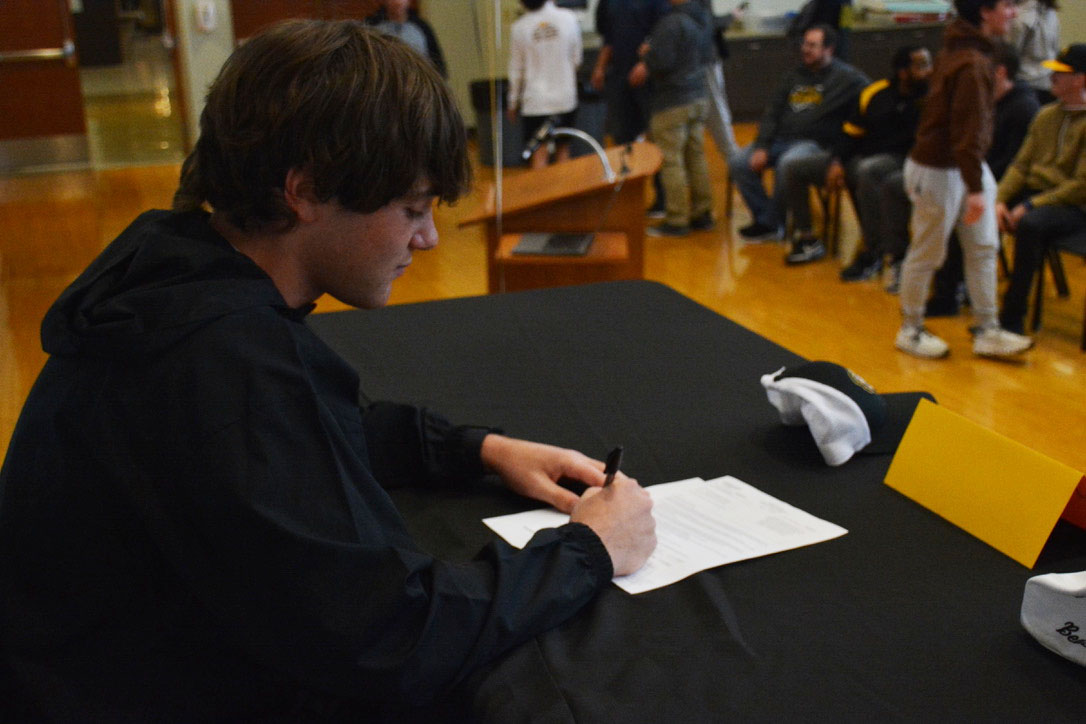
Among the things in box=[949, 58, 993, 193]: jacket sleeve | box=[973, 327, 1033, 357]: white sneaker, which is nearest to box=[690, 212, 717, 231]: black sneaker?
box=[973, 327, 1033, 357]: white sneaker

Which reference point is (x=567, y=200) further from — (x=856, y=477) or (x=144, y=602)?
(x=144, y=602)

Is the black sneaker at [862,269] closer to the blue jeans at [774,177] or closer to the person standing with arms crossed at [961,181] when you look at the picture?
the blue jeans at [774,177]

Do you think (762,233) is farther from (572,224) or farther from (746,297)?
(572,224)

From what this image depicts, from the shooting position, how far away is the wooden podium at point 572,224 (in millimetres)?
3855

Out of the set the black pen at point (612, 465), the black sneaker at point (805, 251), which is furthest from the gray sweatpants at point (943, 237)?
the black pen at point (612, 465)

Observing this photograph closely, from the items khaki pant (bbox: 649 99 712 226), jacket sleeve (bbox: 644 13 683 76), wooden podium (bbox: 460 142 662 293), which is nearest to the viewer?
wooden podium (bbox: 460 142 662 293)

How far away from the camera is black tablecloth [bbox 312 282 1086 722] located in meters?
0.91

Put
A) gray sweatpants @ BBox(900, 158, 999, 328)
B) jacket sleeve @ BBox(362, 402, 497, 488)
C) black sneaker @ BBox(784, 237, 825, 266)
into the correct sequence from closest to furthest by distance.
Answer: jacket sleeve @ BBox(362, 402, 497, 488) → gray sweatpants @ BBox(900, 158, 999, 328) → black sneaker @ BBox(784, 237, 825, 266)

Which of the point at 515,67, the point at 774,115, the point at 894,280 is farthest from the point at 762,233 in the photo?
the point at 515,67

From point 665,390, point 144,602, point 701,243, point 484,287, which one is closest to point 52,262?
point 484,287

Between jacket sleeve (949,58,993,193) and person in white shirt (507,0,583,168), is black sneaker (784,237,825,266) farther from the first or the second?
jacket sleeve (949,58,993,193)

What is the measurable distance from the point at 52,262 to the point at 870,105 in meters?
4.07

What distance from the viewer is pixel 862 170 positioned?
4965mm

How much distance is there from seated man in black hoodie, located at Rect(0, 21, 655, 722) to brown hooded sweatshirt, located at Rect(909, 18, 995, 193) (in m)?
2.93
